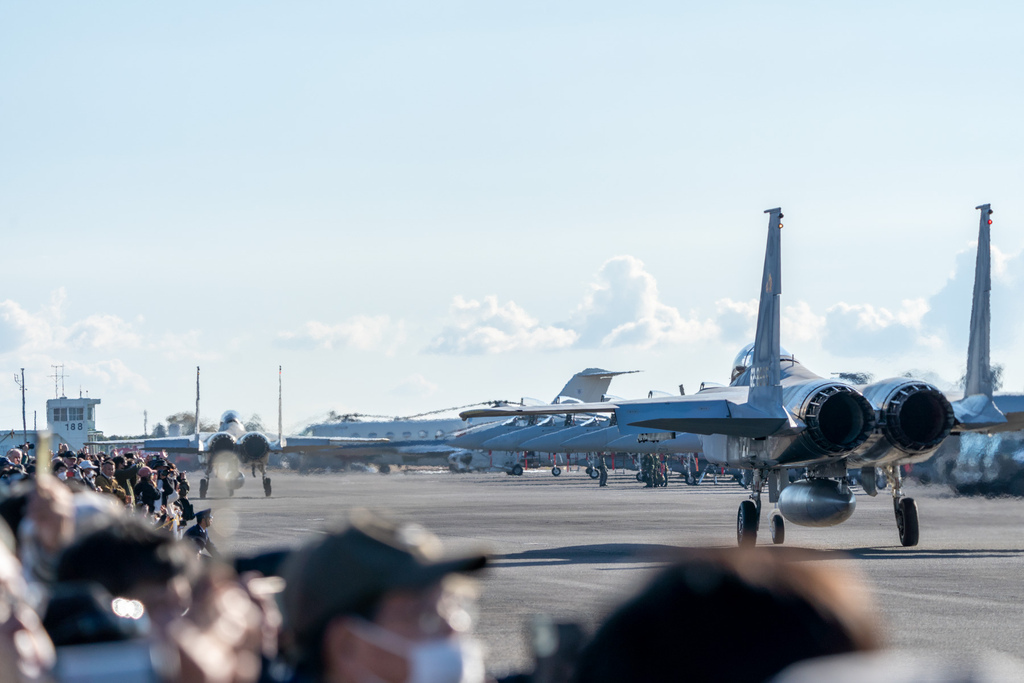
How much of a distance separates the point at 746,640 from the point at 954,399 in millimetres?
18606

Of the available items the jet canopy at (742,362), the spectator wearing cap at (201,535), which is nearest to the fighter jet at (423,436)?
the jet canopy at (742,362)

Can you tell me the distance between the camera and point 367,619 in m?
2.13

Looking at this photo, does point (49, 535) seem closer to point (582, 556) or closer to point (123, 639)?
point (123, 639)

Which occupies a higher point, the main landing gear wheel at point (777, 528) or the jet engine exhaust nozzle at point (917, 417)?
the jet engine exhaust nozzle at point (917, 417)

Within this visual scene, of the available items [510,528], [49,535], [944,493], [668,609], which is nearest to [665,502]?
[944,493]

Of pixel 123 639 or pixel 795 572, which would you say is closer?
pixel 795 572

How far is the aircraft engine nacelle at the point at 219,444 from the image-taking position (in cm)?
4012

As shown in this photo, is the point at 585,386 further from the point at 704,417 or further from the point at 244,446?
the point at 704,417

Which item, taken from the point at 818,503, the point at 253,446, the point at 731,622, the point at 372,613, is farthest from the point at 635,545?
the point at 253,446

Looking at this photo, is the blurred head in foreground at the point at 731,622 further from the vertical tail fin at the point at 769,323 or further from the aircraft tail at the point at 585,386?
the aircraft tail at the point at 585,386

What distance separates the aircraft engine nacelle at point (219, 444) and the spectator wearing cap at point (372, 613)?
39.2 metres

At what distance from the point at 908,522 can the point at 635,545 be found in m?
4.29

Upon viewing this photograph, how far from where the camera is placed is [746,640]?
148cm

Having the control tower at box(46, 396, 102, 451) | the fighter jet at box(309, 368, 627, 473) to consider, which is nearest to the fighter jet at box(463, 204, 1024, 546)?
the fighter jet at box(309, 368, 627, 473)
